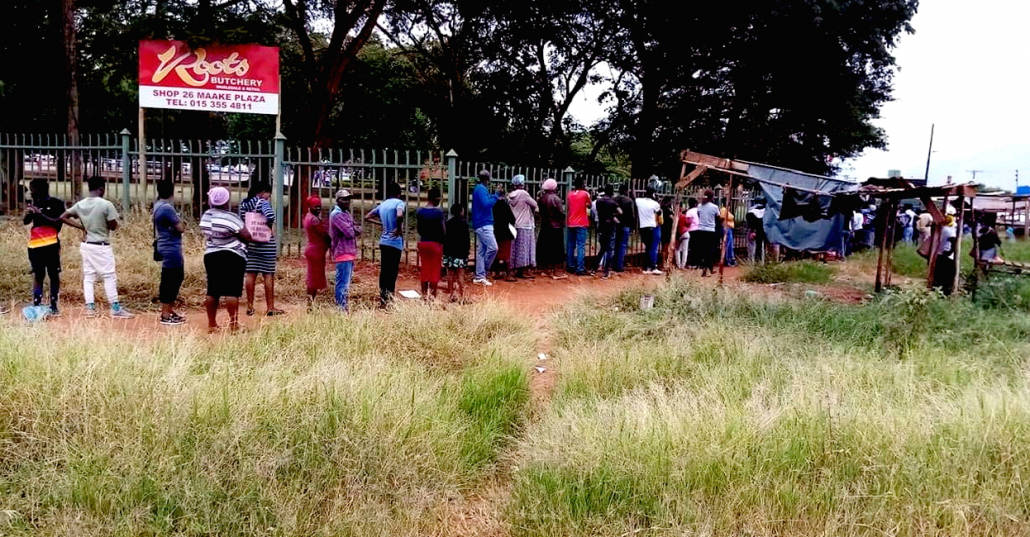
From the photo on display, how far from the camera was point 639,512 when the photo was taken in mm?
3340

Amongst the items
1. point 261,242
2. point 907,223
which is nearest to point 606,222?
point 261,242

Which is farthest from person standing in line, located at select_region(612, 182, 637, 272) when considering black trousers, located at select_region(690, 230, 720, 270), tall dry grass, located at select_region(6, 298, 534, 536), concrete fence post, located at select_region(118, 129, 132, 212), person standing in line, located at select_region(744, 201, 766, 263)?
concrete fence post, located at select_region(118, 129, 132, 212)

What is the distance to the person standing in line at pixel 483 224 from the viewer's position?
391 inches

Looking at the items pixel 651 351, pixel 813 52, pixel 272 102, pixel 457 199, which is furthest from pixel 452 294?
pixel 813 52

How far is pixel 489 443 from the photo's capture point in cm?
429

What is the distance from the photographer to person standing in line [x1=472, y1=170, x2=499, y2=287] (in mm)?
9930

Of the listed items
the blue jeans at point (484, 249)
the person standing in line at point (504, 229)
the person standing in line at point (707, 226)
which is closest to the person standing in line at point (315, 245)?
the blue jeans at point (484, 249)

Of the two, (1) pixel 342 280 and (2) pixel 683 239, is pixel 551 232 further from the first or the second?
(1) pixel 342 280

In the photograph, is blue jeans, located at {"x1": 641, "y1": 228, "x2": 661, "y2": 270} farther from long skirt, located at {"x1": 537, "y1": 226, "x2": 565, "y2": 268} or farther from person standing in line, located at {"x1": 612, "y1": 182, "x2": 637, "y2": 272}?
long skirt, located at {"x1": 537, "y1": 226, "x2": 565, "y2": 268}

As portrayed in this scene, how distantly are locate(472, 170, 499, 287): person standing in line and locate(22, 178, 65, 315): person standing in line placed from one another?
507 centimetres

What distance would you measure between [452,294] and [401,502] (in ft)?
17.9

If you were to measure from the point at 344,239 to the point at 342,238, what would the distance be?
25mm

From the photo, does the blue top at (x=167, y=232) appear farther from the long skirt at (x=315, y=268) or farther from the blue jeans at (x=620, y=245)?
the blue jeans at (x=620, y=245)

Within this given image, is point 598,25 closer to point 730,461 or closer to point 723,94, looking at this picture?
point 723,94
